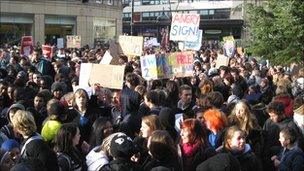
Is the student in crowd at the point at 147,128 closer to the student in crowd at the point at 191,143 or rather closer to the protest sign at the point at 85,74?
the student in crowd at the point at 191,143

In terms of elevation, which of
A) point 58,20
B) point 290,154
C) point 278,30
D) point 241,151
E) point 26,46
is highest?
point 58,20

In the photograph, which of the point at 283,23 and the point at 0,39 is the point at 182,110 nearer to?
the point at 283,23

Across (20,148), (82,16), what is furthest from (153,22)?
(20,148)

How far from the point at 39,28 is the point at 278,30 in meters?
35.3

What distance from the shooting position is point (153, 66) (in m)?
11.9

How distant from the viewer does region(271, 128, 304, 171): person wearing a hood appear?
6.31 metres

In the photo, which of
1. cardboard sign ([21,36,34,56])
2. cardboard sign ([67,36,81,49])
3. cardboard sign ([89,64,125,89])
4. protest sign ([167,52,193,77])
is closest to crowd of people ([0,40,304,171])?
cardboard sign ([89,64,125,89])

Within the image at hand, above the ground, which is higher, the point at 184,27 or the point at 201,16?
the point at 201,16

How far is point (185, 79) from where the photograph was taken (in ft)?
43.5

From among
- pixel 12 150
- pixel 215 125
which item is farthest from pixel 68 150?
pixel 215 125

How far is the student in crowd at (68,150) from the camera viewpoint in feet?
18.7

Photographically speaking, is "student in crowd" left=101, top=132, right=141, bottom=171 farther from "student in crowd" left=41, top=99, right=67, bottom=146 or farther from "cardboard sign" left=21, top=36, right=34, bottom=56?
"cardboard sign" left=21, top=36, right=34, bottom=56

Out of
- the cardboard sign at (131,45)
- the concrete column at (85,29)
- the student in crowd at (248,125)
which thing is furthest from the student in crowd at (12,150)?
the concrete column at (85,29)

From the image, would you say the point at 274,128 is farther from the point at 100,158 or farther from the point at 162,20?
the point at 162,20
